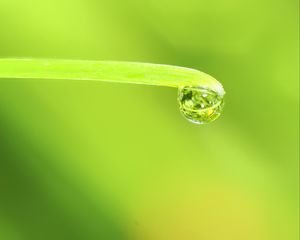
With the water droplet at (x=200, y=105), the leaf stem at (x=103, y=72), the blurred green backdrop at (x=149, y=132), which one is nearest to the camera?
the leaf stem at (x=103, y=72)

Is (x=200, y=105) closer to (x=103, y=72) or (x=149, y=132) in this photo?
(x=103, y=72)

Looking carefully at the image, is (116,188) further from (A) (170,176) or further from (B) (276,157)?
(B) (276,157)

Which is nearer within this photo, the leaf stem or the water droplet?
the leaf stem

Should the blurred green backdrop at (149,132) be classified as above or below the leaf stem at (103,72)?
above

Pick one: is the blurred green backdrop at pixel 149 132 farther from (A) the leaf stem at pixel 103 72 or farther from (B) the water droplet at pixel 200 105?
(A) the leaf stem at pixel 103 72

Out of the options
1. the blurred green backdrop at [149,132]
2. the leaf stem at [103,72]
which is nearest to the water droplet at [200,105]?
the leaf stem at [103,72]

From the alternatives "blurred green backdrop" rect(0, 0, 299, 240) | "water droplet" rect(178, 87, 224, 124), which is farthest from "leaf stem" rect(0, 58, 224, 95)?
"blurred green backdrop" rect(0, 0, 299, 240)

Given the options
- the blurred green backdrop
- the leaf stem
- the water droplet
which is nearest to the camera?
the leaf stem

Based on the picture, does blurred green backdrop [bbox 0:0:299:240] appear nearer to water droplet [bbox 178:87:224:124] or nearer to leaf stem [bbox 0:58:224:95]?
water droplet [bbox 178:87:224:124]

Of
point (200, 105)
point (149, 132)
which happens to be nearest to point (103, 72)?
point (200, 105)
